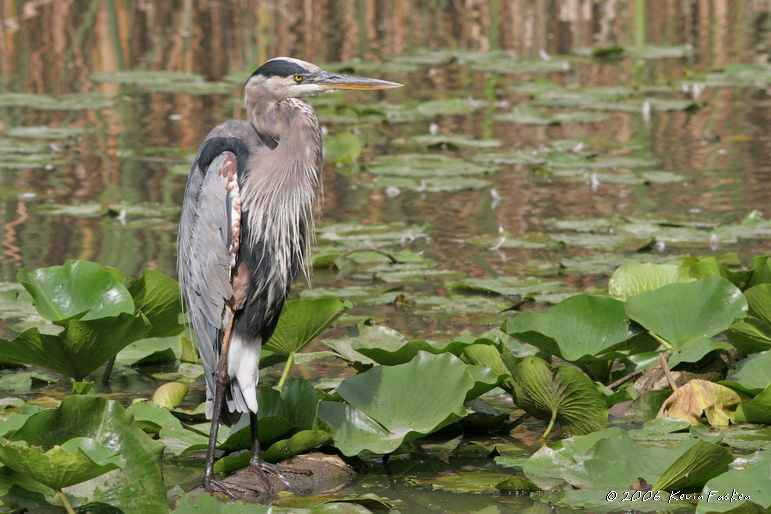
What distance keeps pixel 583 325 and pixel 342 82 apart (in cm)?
120

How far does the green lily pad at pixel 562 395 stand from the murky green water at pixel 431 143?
12.6 inches

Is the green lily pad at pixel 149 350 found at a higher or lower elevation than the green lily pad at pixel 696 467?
lower

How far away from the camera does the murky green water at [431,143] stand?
5832 mm

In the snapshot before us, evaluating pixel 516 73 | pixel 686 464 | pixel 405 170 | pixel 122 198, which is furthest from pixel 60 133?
pixel 686 464

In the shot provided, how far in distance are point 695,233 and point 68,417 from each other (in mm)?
3898

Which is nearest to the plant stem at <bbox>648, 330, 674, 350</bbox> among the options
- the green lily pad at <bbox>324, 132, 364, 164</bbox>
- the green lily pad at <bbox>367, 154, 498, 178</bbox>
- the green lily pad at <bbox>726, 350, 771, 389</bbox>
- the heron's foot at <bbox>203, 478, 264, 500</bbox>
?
the green lily pad at <bbox>726, 350, 771, 389</bbox>

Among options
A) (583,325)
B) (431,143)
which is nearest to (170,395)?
(583,325)

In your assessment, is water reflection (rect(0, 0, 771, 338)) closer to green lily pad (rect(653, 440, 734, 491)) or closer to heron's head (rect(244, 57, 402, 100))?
heron's head (rect(244, 57, 402, 100))

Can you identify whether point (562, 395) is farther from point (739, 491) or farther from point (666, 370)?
point (739, 491)

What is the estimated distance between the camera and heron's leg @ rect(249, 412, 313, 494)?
139 inches

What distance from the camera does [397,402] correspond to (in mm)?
3629

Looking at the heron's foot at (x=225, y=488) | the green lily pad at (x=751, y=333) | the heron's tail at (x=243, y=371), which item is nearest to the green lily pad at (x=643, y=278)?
the green lily pad at (x=751, y=333)

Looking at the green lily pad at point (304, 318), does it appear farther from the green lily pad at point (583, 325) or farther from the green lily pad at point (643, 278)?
the green lily pad at point (643, 278)

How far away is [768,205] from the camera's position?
691 centimetres
